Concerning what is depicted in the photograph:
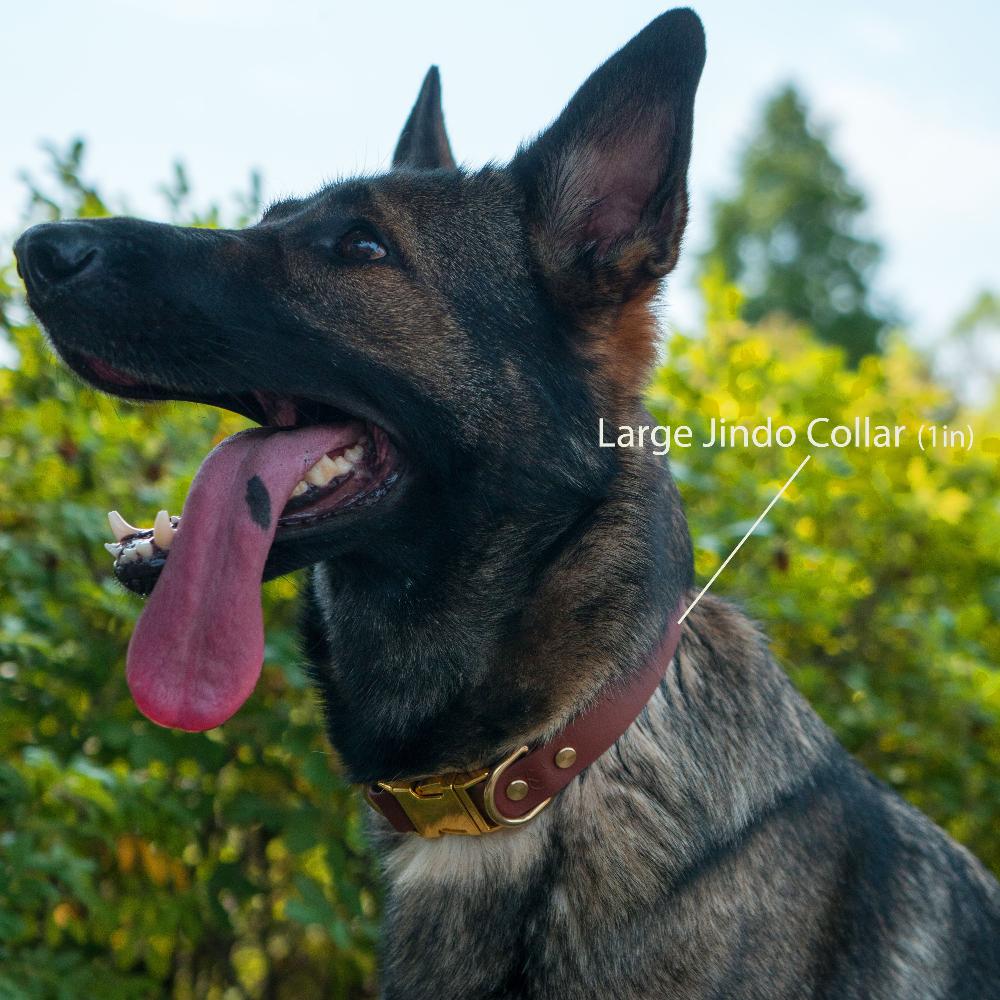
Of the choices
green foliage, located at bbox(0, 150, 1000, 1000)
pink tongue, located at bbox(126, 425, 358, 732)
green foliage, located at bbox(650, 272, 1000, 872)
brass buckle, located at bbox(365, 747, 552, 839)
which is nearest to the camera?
pink tongue, located at bbox(126, 425, 358, 732)

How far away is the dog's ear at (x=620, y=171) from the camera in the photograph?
218cm

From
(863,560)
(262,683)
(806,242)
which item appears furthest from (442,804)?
(806,242)

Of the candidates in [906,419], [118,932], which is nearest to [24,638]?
[118,932]

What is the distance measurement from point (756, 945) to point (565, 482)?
0.96 meters

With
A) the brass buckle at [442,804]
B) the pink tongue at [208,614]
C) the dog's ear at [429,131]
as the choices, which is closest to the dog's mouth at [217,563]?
the pink tongue at [208,614]

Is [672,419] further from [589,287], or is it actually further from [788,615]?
[589,287]

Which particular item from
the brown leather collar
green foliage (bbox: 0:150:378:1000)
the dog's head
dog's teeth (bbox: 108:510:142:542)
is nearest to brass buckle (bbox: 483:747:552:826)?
the brown leather collar

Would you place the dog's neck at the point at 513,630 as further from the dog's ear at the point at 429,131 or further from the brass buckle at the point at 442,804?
the dog's ear at the point at 429,131

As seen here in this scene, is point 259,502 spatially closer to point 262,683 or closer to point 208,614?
point 208,614

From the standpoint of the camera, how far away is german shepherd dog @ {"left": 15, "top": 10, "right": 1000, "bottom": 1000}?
2.12m

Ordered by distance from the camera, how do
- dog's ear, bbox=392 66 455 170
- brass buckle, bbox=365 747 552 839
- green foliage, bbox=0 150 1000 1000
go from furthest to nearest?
1. dog's ear, bbox=392 66 455 170
2. green foliage, bbox=0 150 1000 1000
3. brass buckle, bbox=365 747 552 839

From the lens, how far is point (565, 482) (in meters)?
2.28

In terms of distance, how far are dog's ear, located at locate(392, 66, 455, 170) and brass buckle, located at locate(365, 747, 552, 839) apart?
1.65 meters

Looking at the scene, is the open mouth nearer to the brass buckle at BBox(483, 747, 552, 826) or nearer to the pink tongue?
the pink tongue
